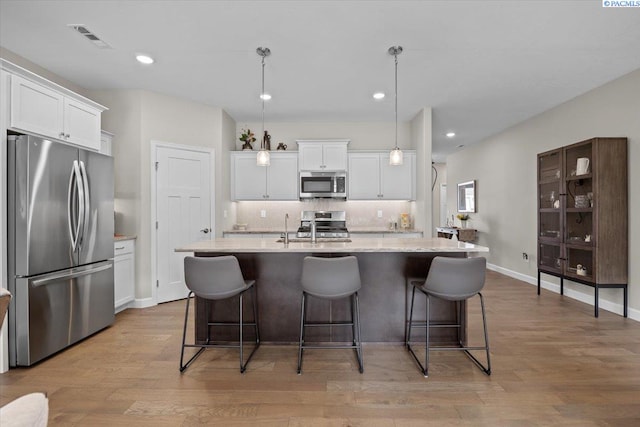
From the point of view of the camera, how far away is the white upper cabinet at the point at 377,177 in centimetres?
539

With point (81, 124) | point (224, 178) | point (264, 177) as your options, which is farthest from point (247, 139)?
point (81, 124)

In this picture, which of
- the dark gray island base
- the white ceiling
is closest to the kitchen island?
the dark gray island base

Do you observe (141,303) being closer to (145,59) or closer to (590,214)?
(145,59)

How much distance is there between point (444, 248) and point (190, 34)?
2823mm

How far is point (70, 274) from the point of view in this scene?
287 cm

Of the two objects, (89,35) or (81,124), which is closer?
(89,35)

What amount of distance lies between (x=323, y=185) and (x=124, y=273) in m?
3.01

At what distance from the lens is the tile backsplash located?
572 cm

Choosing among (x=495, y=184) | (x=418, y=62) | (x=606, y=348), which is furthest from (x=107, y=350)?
(x=495, y=184)

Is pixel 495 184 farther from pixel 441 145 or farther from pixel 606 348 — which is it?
pixel 606 348

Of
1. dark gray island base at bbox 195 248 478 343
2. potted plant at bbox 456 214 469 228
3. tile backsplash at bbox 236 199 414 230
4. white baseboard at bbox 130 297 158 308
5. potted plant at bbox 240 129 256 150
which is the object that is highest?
potted plant at bbox 240 129 256 150

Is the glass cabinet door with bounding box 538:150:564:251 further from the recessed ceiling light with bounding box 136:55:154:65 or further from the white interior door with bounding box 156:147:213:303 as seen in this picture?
the recessed ceiling light with bounding box 136:55:154:65

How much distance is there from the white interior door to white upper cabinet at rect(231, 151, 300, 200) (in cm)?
66

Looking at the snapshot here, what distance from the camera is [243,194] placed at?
5.43 meters
